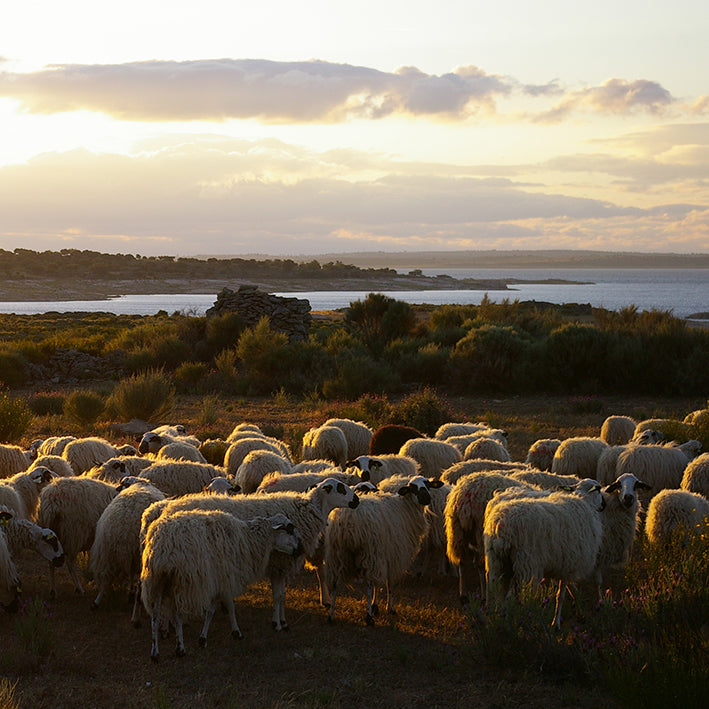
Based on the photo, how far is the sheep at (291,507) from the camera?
25.6 feet

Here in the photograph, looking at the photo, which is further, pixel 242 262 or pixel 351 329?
pixel 242 262

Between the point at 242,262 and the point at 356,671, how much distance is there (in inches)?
5671

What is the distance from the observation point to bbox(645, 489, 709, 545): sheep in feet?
28.3

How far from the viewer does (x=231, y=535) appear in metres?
7.38

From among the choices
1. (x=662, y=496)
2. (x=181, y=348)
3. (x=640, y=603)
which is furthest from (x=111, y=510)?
(x=181, y=348)

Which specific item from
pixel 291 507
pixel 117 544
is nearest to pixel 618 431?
pixel 291 507

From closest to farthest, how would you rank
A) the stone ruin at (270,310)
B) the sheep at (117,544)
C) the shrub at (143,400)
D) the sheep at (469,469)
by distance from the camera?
the sheep at (117,544) < the sheep at (469,469) < the shrub at (143,400) < the stone ruin at (270,310)

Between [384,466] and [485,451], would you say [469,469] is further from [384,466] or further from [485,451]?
[485,451]

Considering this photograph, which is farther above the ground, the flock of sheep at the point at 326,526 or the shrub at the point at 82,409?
the flock of sheep at the point at 326,526

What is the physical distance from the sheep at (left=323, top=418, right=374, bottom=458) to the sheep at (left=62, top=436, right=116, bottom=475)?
3953mm

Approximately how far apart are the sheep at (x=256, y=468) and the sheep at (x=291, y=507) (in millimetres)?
2435

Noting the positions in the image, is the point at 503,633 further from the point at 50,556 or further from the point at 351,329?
the point at 351,329

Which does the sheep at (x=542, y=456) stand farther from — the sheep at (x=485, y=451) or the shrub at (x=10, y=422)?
the shrub at (x=10, y=422)

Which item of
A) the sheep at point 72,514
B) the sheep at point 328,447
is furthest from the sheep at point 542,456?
the sheep at point 72,514
